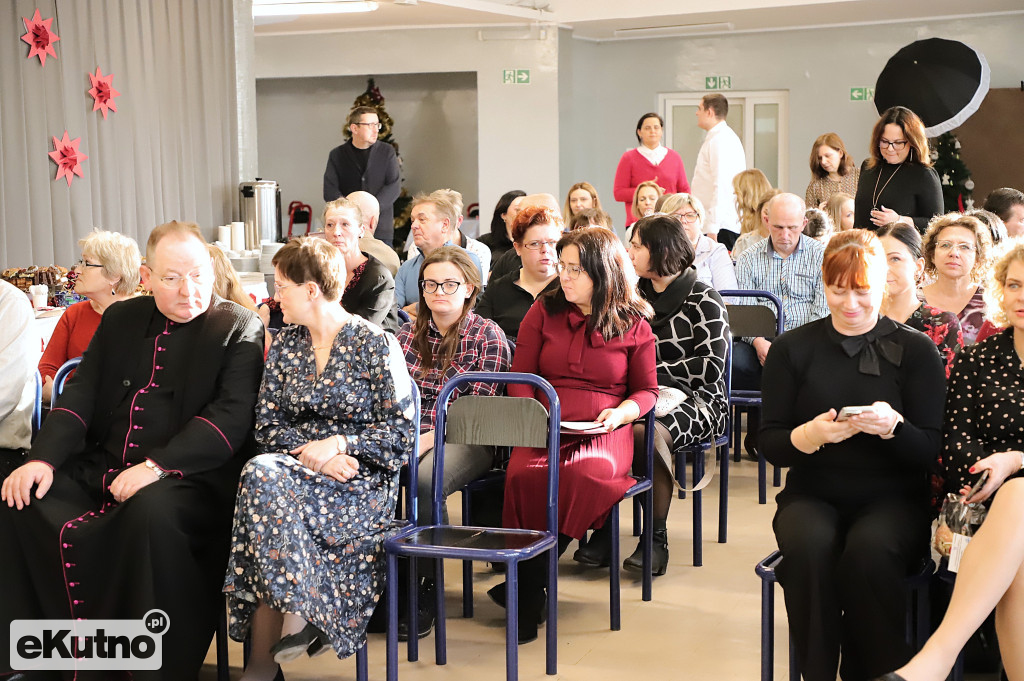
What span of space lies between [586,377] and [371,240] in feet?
8.81

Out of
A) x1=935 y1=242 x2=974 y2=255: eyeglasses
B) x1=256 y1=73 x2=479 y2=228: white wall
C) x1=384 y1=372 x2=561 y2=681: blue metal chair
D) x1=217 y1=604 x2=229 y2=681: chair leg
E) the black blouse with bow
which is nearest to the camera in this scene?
the black blouse with bow

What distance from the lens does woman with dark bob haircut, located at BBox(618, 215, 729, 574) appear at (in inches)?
158

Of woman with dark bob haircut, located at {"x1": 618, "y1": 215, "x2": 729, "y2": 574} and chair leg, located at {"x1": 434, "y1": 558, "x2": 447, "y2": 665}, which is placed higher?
woman with dark bob haircut, located at {"x1": 618, "y1": 215, "x2": 729, "y2": 574}

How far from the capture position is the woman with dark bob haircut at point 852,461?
2.59 meters

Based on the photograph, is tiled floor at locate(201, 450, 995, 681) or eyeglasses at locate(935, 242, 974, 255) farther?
eyeglasses at locate(935, 242, 974, 255)

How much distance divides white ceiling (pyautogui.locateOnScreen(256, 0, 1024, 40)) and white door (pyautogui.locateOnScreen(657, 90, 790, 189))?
666mm

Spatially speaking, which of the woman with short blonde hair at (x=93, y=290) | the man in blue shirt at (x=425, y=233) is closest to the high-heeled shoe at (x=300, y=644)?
the woman with short blonde hair at (x=93, y=290)

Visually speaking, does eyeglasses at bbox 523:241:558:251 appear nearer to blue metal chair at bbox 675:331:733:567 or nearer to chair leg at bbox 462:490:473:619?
blue metal chair at bbox 675:331:733:567

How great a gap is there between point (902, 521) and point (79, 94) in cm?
584

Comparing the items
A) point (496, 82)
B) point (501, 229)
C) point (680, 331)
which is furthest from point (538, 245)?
point (496, 82)

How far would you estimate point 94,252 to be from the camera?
12.8ft

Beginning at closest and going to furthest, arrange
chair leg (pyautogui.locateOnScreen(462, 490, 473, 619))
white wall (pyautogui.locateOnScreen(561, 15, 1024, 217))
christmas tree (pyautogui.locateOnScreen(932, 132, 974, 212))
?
chair leg (pyautogui.locateOnScreen(462, 490, 473, 619)) < christmas tree (pyautogui.locateOnScreen(932, 132, 974, 212)) < white wall (pyautogui.locateOnScreen(561, 15, 1024, 217))

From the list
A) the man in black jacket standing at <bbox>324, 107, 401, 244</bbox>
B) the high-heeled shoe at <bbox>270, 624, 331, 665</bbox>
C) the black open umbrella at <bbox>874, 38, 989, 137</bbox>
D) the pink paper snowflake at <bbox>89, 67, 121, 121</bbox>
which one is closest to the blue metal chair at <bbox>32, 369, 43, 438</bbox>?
the high-heeled shoe at <bbox>270, 624, 331, 665</bbox>

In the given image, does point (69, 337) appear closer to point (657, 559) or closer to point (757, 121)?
point (657, 559)
